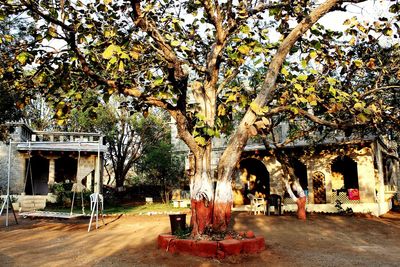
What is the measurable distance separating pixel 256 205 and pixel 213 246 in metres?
9.47

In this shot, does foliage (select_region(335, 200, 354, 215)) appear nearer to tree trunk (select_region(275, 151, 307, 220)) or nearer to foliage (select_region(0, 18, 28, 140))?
tree trunk (select_region(275, 151, 307, 220))

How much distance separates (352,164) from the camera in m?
19.6

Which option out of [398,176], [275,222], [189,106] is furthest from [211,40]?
[398,176]

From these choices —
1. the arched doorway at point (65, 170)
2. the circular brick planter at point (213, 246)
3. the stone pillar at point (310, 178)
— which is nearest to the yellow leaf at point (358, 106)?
the circular brick planter at point (213, 246)

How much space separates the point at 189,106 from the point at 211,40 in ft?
7.96

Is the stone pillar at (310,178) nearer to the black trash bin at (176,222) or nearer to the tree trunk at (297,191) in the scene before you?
the tree trunk at (297,191)

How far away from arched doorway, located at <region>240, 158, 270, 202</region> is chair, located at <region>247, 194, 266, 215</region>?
3864 millimetres

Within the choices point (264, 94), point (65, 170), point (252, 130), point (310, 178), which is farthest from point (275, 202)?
point (65, 170)

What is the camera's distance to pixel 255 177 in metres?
21.1

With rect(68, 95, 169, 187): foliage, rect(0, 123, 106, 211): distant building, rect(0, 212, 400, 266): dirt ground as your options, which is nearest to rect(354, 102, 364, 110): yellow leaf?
rect(0, 212, 400, 266): dirt ground

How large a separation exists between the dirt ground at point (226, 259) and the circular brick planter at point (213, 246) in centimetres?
16

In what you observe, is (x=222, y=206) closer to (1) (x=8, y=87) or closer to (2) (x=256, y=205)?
(1) (x=8, y=87)

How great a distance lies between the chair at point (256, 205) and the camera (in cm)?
1616

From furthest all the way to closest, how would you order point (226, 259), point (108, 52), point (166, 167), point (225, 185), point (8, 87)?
point (166, 167), point (8, 87), point (225, 185), point (226, 259), point (108, 52)
